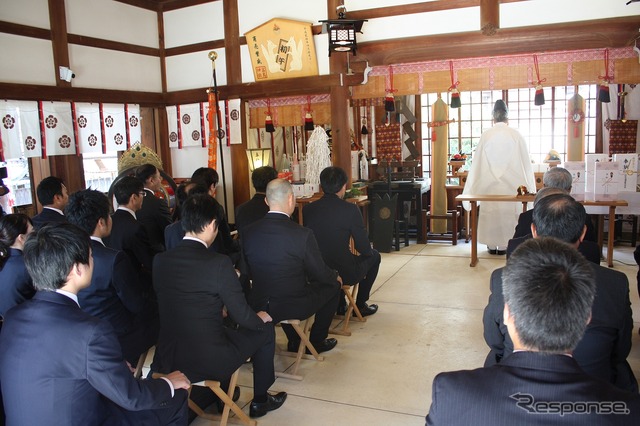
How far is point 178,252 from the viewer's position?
278 centimetres

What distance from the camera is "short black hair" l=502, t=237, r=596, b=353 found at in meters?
1.31

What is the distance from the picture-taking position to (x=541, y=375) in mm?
1271

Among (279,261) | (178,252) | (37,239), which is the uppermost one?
(37,239)

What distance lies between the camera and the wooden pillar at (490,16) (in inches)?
239

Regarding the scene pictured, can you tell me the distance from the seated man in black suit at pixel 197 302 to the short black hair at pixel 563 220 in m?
1.55

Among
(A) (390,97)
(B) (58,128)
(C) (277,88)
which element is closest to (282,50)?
(C) (277,88)

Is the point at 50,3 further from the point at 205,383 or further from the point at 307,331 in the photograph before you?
the point at 205,383

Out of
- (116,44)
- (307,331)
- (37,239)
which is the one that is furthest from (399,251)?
(37,239)

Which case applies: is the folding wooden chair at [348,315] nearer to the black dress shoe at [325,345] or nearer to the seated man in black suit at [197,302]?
the black dress shoe at [325,345]

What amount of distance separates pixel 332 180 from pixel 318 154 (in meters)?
3.15

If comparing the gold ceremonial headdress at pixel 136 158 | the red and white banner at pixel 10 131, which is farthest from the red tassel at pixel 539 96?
the red and white banner at pixel 10 131

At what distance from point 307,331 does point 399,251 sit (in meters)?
3.63

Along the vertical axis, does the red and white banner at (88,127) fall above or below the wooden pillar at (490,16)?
below

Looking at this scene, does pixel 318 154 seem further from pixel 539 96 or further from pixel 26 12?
pixel 26 12
